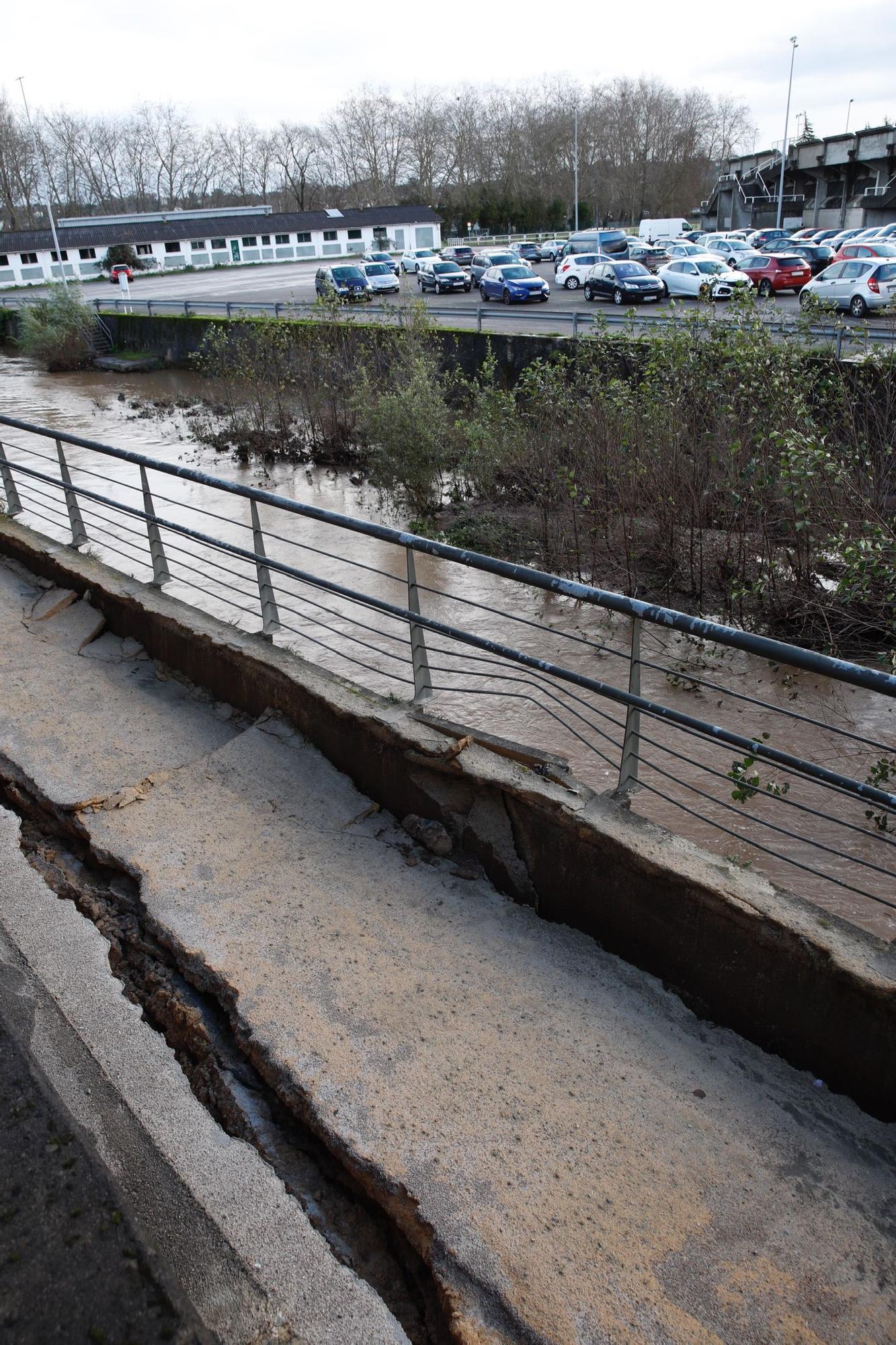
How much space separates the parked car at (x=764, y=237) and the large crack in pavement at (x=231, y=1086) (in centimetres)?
4932

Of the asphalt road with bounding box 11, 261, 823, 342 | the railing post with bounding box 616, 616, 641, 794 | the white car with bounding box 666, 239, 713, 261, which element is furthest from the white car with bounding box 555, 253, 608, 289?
the railing post with bounding box 616, 616, 641, 794

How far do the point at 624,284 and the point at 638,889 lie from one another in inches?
1236

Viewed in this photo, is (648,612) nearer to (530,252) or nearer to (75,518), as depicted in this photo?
(75,518)

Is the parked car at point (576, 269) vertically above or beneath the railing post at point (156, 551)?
beneath

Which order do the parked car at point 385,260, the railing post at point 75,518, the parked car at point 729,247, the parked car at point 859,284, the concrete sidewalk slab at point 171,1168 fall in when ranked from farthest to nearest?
1. the parked car at point 385,260
2. the parked car at point 729,247
3. the parked car at point 859,284
4. the railing post at point 75,518
5. the concrete sidewalk slab at point 171,1168

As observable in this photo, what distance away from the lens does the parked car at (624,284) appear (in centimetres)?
3111

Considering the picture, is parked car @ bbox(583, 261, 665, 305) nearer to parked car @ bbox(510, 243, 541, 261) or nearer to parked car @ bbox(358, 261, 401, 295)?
parked car @ bbox(358, 261, 401, 295)

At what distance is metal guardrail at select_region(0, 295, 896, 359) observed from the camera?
1169 cm

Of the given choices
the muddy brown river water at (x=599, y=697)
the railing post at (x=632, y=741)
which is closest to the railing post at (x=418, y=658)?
the muddy brown river water at (x=599, y=697)

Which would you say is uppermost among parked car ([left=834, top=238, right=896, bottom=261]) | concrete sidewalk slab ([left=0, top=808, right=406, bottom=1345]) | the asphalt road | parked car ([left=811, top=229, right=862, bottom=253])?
parked car ([left=834, top=238, right=896, bottom=261])

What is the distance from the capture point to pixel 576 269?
37.8 metres

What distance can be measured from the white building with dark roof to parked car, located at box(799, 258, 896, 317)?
53.9m

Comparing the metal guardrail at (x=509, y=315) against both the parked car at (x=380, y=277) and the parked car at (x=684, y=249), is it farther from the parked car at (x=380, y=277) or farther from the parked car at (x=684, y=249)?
the parked car at (x=684, y=249)

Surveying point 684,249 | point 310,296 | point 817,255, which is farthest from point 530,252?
point 817,255
